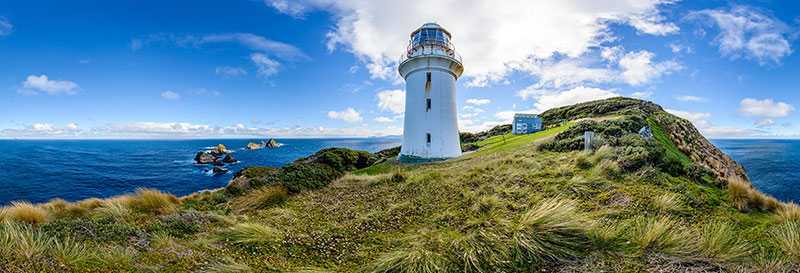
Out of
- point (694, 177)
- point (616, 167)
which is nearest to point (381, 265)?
point (616, 167)

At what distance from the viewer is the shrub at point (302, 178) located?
795 centimetres

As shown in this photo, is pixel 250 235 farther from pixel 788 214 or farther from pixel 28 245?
pixel 788 214

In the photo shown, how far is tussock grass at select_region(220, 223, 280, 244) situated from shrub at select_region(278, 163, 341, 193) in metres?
3.66

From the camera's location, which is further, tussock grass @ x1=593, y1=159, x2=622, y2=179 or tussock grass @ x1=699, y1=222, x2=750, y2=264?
tussock grass @ x1=593, y1=159, x2=622, y2=179

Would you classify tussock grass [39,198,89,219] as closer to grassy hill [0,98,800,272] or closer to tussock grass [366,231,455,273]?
grassy hill [0,98,800,272]

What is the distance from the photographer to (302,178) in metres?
8.49

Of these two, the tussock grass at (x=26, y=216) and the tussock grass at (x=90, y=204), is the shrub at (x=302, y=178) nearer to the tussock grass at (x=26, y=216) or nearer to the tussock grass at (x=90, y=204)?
the tussock grass at (x=90, y=204)

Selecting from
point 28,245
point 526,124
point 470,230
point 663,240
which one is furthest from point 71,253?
point 526,124

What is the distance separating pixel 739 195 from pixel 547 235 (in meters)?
3.73


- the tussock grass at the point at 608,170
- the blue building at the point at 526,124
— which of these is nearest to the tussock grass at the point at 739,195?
the tussock grass at the point at 608,170

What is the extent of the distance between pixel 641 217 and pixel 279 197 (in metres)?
7.29

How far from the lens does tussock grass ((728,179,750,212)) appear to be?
164 inches

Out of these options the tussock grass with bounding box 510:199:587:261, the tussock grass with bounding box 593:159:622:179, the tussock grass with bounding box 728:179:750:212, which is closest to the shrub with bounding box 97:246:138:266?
the tussock grass with bounding box 510:199:587:261

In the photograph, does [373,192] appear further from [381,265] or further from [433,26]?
[433,26]
